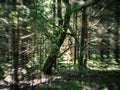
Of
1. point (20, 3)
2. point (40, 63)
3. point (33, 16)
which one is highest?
point (20, 3)

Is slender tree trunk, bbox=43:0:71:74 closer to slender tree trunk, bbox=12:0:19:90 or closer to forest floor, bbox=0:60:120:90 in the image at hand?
forest floor, bbox=0:60:120:90

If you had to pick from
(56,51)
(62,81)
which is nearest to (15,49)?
(56,51)

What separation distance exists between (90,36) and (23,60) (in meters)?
7.54

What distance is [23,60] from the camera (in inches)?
870

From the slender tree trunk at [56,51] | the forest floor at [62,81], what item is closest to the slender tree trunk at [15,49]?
the forest floor at [62,81]

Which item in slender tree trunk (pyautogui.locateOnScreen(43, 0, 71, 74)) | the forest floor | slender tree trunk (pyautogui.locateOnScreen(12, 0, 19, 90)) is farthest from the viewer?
slender tree trunk (pyautogui.locateOnScreen(43, 0, 71, 74))

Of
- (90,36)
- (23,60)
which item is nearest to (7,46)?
(23,60)

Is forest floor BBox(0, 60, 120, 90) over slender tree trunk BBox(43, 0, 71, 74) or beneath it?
beneath

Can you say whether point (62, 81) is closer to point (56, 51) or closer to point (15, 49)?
point (56, 51)

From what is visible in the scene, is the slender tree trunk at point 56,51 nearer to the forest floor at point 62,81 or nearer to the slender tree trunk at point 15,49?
the forest floor at point 62,81

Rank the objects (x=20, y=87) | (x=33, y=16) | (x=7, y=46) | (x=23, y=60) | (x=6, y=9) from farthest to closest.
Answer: (x=7, y=46)
(x=23, y=60)
(x=6, y=9)
(x=33, y=16)
(x=20, y=87)

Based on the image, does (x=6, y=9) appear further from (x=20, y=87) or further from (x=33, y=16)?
(x=20, y=87)

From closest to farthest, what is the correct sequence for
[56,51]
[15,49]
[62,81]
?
[62,81], [15,49], [56,51]

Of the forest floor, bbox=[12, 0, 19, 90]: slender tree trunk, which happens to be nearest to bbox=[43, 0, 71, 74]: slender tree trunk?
the forest floor
